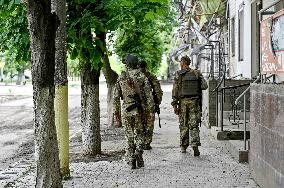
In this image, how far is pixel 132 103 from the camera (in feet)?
30.3

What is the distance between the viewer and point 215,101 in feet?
48.1

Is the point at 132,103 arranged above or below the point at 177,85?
below

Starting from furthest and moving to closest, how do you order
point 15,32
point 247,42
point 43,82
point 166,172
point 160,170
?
point 247,42 < point 15,32 < point 160,170 < point 166,172 < point 43,82

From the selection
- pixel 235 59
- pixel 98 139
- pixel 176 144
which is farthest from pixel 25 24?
pixel 235 59

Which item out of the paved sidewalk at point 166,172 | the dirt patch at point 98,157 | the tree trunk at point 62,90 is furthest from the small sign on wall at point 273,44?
Answer: the dirt patch at point 98,157

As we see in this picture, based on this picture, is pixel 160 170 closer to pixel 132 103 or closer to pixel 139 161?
pixel 139 161

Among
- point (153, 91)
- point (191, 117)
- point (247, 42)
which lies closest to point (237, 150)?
point (191, 117)

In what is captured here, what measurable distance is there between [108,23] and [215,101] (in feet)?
18.0

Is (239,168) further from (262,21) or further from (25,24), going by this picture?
(25,24)

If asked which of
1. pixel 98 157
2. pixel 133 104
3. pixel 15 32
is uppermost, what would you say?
pixel 15 32

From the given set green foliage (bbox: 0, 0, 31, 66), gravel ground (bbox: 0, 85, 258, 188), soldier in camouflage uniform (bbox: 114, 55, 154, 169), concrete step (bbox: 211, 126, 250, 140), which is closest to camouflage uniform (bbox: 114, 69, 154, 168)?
soldier in camouflage uniform (bbox: 114, 55, 154, 169)

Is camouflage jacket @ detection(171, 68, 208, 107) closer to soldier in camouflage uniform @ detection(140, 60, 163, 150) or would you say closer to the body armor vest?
the body armor vest

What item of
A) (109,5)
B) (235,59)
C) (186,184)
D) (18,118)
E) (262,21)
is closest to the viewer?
(262,21)

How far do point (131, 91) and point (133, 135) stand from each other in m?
0.74
